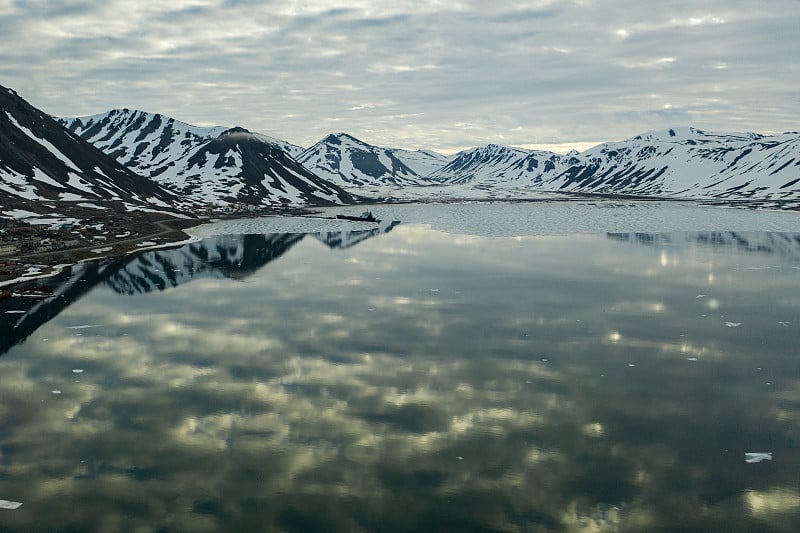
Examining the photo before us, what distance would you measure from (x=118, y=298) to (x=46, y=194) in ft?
355

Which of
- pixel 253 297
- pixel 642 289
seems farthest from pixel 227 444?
pixel 642 289

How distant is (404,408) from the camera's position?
3262 cm

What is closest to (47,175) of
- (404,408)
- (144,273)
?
(144,273)

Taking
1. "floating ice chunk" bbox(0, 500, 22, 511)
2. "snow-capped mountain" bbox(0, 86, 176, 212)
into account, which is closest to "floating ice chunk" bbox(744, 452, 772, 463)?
"floating ice chunk" bbox(0, 500, 22, 511)

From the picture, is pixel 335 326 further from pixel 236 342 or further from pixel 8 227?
pixel 8 227

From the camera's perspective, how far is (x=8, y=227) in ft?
357

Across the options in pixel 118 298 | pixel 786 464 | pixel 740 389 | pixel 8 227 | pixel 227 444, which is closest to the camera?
pixel 786 464

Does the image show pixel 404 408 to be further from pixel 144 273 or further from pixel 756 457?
pixel 144 273

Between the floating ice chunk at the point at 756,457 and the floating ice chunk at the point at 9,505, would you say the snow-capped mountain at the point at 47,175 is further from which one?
the floating ice chunk at the point at 756,457

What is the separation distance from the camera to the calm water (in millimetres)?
23156

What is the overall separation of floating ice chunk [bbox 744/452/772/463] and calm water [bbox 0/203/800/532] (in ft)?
1.82

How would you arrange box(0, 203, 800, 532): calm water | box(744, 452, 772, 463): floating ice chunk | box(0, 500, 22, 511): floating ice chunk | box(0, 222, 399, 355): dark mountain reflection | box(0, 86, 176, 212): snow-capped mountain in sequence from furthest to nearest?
box(0, 86, 176, 212): snow-capped mountain < box(0, 222, 399, 355): dark mountain reflection < box(744, 452, 772, 463): floating ice chunk < box(0, 203, 800, 532): calm water < box(0, 500, 22, 511): floating ice chunk

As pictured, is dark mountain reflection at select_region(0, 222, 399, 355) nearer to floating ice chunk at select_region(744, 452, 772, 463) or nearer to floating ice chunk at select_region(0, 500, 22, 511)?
floating ice chunk at select_region(0, 500, 22, 511)

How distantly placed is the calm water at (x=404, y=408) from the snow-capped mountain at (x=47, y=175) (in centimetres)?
10003
